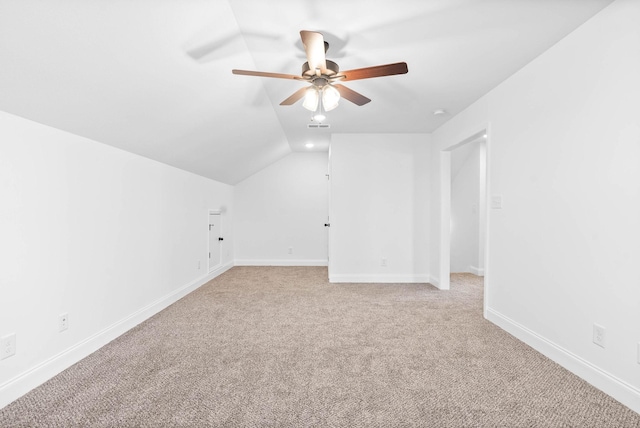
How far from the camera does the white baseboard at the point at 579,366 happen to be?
1722 millimetres

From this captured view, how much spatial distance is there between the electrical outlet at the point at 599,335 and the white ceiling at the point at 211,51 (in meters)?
1.87

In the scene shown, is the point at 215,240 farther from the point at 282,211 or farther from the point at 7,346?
the point at 7,346

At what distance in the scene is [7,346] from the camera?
172 centimetres

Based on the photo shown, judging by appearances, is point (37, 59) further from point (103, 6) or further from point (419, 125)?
point (419, 125)

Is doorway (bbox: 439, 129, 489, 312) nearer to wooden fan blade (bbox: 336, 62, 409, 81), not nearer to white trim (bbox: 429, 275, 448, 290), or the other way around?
white trim (bbox: 429, 275, 448, 290)

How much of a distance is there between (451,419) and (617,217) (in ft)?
4.73

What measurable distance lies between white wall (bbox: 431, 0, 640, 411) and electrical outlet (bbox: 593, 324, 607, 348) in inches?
1.2

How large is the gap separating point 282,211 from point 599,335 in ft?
16.9

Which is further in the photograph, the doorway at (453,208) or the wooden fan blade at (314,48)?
the doorway at (453,208)

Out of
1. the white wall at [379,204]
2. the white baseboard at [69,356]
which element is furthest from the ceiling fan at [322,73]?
the white wall at [379,204]

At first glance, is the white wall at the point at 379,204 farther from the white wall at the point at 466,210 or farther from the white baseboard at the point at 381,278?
the white wall at the point at 466,210

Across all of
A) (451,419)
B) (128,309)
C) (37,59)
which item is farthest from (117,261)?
(451,419)

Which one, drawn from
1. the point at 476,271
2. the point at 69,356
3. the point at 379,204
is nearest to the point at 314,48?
the point at 69,356

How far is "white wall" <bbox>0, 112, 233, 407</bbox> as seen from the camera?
177 cm
